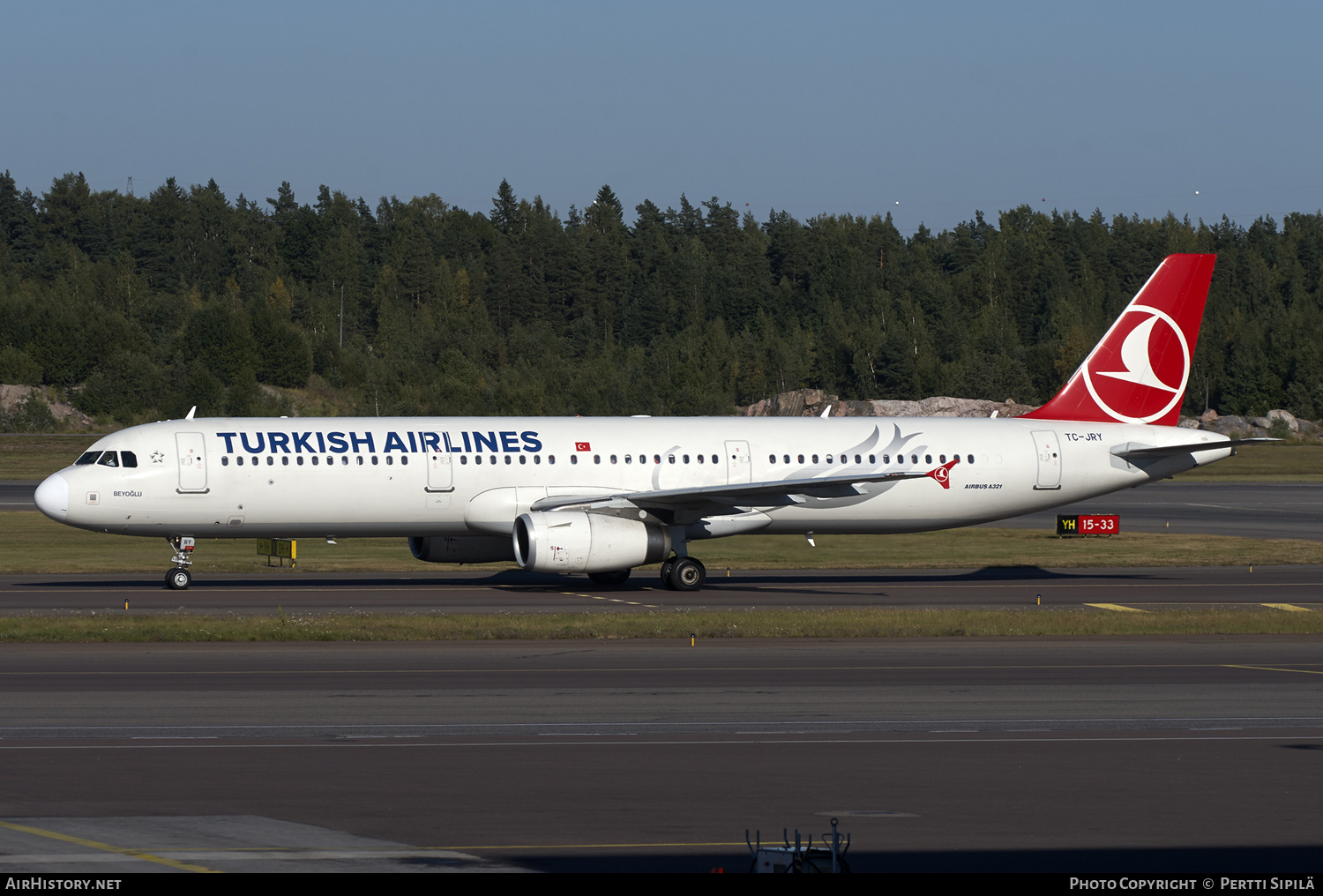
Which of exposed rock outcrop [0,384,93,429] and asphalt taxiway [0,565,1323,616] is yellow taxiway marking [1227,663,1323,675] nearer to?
asphalt taxiway [0,565,1323,616]

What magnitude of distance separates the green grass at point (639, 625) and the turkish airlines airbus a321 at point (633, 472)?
20.6 ft

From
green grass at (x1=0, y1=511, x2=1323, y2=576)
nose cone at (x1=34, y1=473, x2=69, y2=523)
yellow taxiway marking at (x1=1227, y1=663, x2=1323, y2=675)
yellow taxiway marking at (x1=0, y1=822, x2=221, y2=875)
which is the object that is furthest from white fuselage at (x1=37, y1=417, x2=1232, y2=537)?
yellow taxiway marking at (x1=0, y1=822, x2=221, y2=875)

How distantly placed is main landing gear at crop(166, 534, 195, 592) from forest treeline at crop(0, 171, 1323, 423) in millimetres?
78905

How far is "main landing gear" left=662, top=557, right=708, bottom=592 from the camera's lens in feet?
119

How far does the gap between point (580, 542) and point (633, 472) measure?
163 inches

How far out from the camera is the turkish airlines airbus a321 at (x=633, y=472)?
35.2 meters

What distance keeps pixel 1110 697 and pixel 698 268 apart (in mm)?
161869

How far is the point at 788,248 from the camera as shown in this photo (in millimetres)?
188125

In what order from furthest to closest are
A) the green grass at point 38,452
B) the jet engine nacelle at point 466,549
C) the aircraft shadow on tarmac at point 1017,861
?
the green grass at point 38,452
the jet engine nacelle at point 466,549
the aircraft shadow on tarmac at point 1017,861

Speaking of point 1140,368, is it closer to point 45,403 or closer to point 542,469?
point 542,469

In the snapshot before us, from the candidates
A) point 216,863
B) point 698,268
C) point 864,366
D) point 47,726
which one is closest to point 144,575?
point 47,726

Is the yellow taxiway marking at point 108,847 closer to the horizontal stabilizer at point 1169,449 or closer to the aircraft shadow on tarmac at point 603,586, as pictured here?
the aircraft shadow on tarmac at point 603,586

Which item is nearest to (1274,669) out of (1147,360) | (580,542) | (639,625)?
(639,625)

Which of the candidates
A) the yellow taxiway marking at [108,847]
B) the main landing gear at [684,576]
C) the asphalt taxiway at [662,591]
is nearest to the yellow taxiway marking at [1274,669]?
the asphalt taxiway at [662,591]
